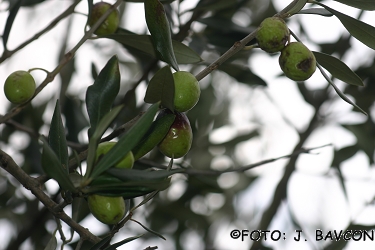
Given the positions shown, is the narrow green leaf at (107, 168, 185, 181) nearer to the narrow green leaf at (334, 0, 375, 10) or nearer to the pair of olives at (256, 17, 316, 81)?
the pair of olives at (256, 17, 316, 81)

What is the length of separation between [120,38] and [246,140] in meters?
1.33

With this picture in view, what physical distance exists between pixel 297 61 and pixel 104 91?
346 mm

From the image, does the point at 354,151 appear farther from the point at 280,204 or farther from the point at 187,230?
the point at 187,230

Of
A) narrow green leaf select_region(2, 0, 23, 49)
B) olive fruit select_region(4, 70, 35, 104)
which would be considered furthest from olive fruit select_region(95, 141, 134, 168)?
narrow green leaf select_region(2, 0, 23, 49)

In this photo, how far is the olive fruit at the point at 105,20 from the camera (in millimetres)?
1264

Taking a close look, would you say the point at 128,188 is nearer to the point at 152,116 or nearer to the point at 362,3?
the point at 152,116

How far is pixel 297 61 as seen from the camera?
2.90 feet

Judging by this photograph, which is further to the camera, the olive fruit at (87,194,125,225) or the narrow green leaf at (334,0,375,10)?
the narrow green leaf at (334,0,375,10)

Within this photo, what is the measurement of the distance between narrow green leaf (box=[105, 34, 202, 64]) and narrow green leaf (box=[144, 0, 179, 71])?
200mm

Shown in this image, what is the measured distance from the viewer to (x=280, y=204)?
6.27 feet

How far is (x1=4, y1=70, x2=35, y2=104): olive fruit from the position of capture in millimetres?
1038

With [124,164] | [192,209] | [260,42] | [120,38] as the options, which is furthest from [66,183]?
[192,209]

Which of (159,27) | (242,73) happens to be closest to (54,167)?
(159,27)

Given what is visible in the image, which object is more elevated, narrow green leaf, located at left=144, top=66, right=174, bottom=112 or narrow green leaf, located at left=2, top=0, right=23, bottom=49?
narrow green leaf, located at left=144, top=66, right=174, bottom=112
